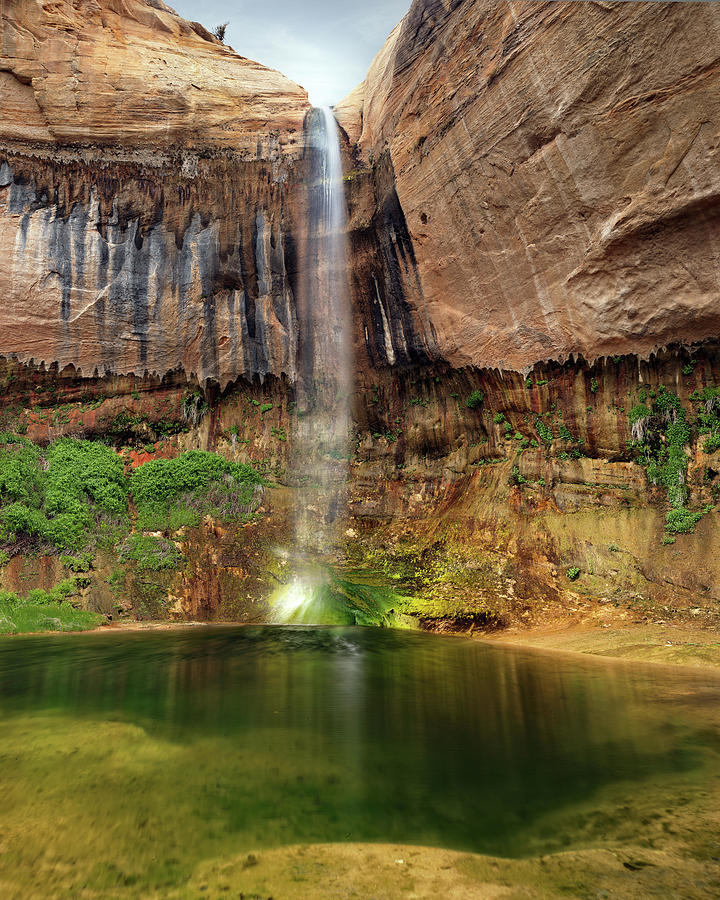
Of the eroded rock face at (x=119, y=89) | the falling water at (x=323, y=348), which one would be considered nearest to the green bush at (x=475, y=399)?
the falling water at (x=323, y=348)

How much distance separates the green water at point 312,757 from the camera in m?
3.67

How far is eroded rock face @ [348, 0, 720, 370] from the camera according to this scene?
13.2 meters

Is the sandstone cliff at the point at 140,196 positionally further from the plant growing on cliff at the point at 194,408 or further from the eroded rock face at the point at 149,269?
the plant growing on cliff at the point at 194,408

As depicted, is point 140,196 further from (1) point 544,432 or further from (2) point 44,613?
(1) point 544,432

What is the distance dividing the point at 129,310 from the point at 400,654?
18.7m

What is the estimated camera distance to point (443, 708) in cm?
699

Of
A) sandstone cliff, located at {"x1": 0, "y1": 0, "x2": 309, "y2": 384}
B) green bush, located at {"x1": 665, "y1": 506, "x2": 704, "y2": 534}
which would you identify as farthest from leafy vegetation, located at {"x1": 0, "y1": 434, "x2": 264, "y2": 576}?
green bush, located at {"x1": 665, "y1": 506, "x2": 704, "y2": 534}

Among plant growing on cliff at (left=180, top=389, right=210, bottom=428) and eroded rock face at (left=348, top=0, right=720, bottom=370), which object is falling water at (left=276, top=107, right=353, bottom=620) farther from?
plant growing on cliff at (left=180, top=389, right=210, bottom=428)

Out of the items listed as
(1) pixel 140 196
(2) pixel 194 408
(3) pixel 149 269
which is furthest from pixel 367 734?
(1) pixel 140 196

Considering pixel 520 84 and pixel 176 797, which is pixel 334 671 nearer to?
pixel 176 797

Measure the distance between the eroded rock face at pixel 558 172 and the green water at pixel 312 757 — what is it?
10383 millimetres

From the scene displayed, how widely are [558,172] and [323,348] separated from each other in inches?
453

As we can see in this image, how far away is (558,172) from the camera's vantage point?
1543 cm

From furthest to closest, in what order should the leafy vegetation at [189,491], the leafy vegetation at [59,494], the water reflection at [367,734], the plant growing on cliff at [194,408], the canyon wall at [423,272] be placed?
the plant growing on cliff at [194,408] → the leafy vegetation at [189,491] → the leafy vegetation at [59,494] → the canyon wall at [423,272] → the water reflection at [367,734]
